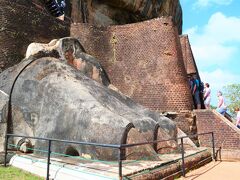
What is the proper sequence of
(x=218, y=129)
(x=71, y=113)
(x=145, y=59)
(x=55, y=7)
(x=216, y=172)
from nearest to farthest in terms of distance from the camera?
1. (x=71, y=113)
2. (x=216, y=172)
3. (x=218, y=129)
4. (x=145, y=59)
5. (x=55, y=7)

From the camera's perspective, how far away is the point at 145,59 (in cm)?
1168

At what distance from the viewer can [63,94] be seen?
21.9 feet

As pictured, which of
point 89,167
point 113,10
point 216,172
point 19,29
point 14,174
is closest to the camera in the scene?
point 89,167

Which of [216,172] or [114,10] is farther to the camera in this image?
[114,10]

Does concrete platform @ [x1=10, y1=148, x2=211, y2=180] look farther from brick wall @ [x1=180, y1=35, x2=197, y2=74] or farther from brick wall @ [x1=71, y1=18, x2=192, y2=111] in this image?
brick wall @ [x1=180, y1=35, x2=197, y2=74]

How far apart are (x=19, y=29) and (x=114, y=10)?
36.1ft

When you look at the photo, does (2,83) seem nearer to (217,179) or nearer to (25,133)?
(25,133)

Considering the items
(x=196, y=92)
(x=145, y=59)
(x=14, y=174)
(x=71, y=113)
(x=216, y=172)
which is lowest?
(x=216, y=172)

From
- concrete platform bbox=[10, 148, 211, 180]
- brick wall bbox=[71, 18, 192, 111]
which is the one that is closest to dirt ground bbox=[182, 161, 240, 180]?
concrete platform bbox=[10, 148, 211, 180]

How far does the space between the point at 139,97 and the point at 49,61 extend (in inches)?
178

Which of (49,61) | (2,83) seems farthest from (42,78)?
A: (2,83)

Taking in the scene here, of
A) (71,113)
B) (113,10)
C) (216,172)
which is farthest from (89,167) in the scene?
(113,10)

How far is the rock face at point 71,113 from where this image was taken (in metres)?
5.66

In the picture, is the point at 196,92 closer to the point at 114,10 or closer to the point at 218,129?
the point at 218,129
